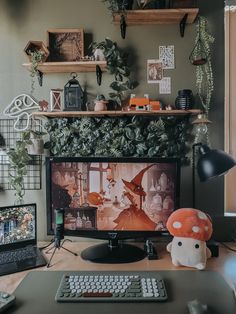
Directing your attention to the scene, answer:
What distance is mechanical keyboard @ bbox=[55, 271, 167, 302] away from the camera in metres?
1.09

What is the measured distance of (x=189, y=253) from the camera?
1386 millimetres

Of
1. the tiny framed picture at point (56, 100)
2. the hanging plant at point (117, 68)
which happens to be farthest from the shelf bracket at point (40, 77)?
the hanging plant at point (117, 68)

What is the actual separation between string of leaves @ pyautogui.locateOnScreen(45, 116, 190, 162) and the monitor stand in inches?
19.4

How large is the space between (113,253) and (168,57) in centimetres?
112

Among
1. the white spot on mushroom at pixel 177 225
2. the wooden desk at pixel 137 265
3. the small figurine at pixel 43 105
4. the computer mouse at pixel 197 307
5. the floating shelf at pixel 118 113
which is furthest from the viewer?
the small figurine at pixel 43 105

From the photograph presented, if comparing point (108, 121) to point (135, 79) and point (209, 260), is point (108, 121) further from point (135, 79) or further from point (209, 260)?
point (209, 260)

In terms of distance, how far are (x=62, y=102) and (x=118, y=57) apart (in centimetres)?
40

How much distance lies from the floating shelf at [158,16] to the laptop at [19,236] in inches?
44.5

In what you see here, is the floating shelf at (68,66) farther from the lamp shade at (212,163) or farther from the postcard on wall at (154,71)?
the lamp shade at (212,163)

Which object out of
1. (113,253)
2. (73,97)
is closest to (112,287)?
(113,253)

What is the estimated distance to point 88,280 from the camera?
120 cm

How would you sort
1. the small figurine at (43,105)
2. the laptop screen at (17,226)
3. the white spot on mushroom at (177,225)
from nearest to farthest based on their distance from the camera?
1. the white spot on mushroom at (177,225)
2. the laptop screen at (17,226)
3. the small figurine at (43,105)

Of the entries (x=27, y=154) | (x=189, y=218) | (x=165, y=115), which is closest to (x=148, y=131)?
(x=165, y=115)

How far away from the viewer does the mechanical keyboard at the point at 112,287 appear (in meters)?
1.09
